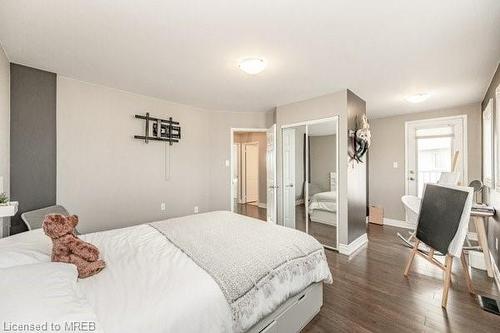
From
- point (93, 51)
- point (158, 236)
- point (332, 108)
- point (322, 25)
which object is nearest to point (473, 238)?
point (332, 108)

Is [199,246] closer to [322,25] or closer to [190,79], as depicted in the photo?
[322,25]

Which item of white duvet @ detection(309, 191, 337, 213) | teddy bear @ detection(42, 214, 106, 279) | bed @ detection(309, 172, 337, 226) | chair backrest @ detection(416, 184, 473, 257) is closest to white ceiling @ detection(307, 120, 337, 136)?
bed @ detection(309, 172, 337, 226)

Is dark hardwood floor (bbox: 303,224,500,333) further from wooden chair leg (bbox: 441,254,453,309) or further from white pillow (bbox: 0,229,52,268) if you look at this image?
white pillow (bbox: 0,229,52,268)

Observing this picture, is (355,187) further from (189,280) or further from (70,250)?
(70,250)

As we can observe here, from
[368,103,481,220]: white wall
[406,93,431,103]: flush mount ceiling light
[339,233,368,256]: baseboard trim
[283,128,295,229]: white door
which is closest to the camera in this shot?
[339,233,368,256]: baseboard trim

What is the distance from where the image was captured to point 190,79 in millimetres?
2900

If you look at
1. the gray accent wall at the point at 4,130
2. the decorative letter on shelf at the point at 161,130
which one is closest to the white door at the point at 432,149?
the decorative letter on shelf at the point at 161,130

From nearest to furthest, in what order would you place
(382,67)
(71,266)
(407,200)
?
(71,266) < (382,67) < (407,200)

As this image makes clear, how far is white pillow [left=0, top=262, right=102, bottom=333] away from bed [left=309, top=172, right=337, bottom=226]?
10.5 feet

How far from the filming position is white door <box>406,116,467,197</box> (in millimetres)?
4051

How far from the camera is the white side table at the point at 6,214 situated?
1685 millimetres

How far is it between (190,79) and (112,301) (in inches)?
101

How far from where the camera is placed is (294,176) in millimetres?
3959

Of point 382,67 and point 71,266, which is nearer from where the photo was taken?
point 71,266
